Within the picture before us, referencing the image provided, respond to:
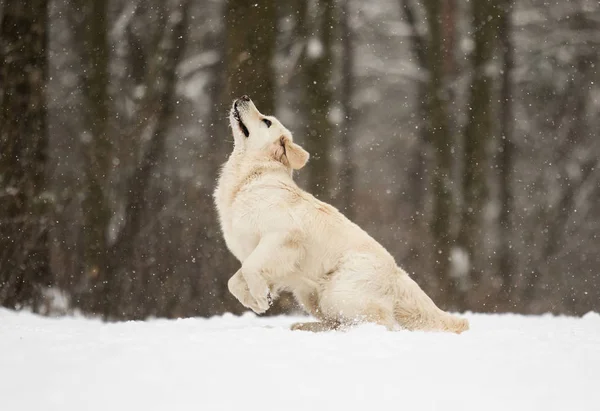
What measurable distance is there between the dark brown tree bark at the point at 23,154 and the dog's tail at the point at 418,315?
5.38 meters

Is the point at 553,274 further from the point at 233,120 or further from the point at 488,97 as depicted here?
the point at 233,120

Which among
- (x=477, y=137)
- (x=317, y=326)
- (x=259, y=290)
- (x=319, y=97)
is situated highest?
(x=319, y=97)

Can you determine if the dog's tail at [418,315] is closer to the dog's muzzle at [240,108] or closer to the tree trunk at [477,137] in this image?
the dog's muzzle at [240,108]

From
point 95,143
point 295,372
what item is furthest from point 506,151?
point 295,372

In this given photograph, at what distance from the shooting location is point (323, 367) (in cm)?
356

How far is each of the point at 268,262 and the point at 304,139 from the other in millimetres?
4739

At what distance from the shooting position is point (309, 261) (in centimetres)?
530

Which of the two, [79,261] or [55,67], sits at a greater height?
[55,67]

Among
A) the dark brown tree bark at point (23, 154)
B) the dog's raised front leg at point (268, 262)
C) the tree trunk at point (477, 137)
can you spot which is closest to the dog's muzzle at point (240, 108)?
the dog's raised front leg at point (268, 262)

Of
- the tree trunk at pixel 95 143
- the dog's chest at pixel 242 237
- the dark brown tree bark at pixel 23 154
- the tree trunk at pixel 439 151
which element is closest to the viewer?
the dog's chest at pixel 242 237

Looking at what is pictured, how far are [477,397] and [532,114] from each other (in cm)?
885

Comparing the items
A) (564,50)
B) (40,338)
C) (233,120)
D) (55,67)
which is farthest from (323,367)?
(564,50)

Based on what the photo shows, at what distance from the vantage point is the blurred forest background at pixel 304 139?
9.34 metres

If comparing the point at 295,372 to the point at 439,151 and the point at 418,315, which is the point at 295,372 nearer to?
the point at 418,315
